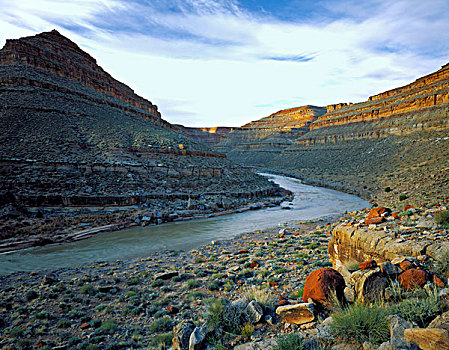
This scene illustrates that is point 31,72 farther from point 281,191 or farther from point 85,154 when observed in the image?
point 281,191

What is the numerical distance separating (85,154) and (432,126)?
56.8 m

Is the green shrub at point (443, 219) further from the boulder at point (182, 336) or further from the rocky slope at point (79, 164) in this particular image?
the rocky slope at point (79, 164)

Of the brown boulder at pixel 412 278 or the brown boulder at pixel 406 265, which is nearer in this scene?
the brown boulder at pixel 412 278

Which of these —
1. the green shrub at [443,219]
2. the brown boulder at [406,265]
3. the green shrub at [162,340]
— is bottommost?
the green shrub at [162,340]

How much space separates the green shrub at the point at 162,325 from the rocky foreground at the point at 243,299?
0.07ft

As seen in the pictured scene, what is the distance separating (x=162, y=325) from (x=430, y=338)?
5.08 meters

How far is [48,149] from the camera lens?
73.9ft

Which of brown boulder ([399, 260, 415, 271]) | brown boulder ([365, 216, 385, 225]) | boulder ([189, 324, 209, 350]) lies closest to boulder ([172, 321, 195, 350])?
boulder ([189, 324, 209, 350])

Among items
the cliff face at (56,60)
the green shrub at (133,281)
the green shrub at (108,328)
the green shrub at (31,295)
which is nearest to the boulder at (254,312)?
the green shrub at (108,328)

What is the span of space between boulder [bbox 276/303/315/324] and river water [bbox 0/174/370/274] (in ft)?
31.4

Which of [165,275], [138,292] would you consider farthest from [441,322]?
[165,275]

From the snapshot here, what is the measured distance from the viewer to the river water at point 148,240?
11.6 meters

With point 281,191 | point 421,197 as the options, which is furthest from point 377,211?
point 281,191

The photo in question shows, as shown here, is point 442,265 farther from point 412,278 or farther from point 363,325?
point 363,325
